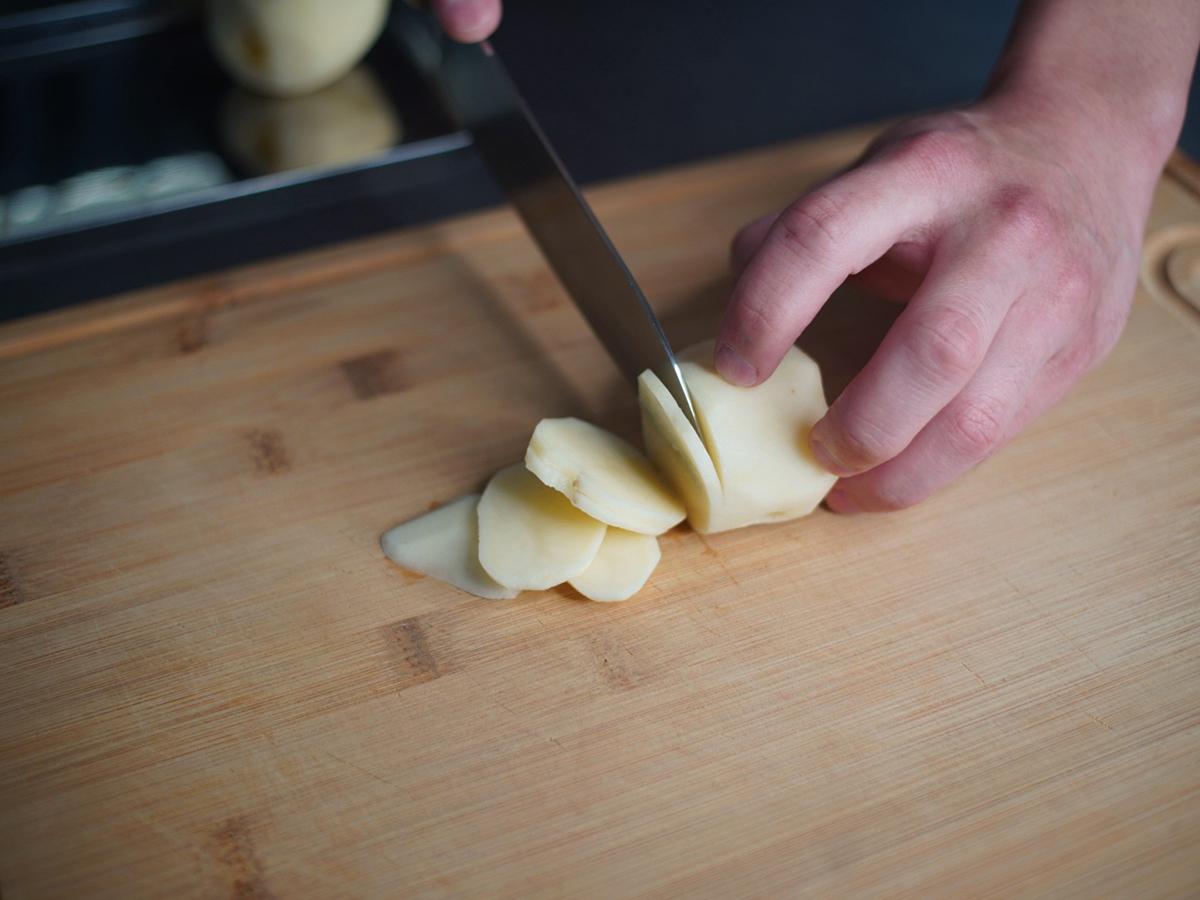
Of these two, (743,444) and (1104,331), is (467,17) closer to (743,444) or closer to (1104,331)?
(743,444)

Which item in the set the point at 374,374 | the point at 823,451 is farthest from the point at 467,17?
the point at 823,451

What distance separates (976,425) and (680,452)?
31 centimetres

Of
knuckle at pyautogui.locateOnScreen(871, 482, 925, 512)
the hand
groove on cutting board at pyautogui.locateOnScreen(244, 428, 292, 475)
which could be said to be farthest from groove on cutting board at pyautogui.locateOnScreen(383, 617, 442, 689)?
the hand

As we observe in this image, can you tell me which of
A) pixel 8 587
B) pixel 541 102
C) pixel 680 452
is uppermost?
pixel 680 452

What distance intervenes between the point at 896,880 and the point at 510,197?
0.96m

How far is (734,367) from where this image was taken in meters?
1.09

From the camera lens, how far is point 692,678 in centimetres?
104

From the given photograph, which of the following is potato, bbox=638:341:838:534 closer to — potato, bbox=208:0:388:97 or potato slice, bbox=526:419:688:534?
potato slice, bbox=526:419:688:534

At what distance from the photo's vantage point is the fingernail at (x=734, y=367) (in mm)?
1081

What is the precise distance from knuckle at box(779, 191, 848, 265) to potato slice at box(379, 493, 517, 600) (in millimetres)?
446

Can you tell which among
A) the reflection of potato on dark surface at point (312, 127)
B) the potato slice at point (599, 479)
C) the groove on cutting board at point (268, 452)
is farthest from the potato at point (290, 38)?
the potato slice at point (599, 479)

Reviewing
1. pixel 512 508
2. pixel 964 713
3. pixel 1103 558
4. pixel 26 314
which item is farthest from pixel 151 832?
pixel 1103 558

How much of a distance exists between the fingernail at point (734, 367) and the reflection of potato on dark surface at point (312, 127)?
0.83 m

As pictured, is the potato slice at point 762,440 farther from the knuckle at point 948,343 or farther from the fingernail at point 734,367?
the knuckle at point 948,343
